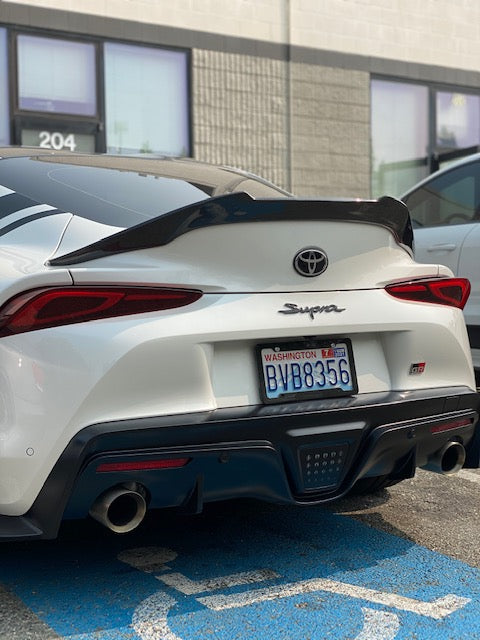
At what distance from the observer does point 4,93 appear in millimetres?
9195

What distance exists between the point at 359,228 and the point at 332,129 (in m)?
8.42

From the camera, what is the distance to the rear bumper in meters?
2.54

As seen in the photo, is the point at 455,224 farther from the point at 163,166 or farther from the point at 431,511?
the point at 163,166

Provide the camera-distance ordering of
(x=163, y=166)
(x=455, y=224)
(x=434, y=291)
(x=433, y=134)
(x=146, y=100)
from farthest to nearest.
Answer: (x=433, y=134) < (x=146, y=100) < (x=455, y=224) < (x=163, y=166) < (x=434, y=291)

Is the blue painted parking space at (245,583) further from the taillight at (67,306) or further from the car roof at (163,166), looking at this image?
the car roof at (163,166)

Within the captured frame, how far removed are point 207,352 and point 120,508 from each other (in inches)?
21.6

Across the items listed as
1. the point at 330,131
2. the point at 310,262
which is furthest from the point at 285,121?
the point at 310,262

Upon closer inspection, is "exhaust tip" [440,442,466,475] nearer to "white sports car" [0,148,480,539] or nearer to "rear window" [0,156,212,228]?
"white sports car" [0,148,480,539]

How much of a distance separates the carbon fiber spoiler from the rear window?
0.19m

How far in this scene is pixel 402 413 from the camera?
2980 millimetres

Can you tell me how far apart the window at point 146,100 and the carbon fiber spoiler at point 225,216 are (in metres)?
7.26

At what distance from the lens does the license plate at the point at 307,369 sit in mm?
2799

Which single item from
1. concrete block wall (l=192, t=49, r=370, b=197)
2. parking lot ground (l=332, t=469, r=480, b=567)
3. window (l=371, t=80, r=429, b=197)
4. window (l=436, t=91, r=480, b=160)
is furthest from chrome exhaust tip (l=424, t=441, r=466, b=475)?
window (l=436, t=91, r=480, b=160)

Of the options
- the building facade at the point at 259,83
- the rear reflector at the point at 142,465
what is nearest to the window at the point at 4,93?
the building facade at the point at 259,83
